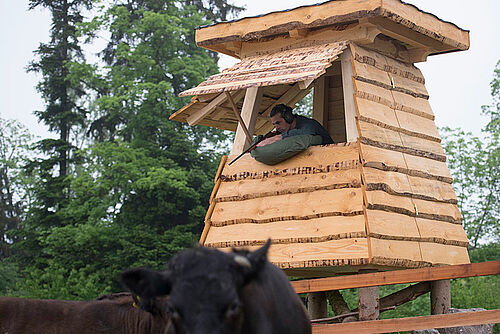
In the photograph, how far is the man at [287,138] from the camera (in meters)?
9.42

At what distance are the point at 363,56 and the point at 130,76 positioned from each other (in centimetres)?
2304

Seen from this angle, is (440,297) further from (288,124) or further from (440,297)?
(288,124)

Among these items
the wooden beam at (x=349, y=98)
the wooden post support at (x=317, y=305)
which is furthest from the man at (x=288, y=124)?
the wooden post support at (x=317, y=305)

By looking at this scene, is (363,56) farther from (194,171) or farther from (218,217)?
(194,171)

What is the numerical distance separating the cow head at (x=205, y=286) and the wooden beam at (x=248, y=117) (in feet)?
21.3

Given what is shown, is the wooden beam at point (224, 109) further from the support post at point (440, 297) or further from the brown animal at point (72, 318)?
the brown animal at point (72, 318)

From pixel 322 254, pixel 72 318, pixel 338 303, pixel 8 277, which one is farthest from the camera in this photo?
pixel 8 277

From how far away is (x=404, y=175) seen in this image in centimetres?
952

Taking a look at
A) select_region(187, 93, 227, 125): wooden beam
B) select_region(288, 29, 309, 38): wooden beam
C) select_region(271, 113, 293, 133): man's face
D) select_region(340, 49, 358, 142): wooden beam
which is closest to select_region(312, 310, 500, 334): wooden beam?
select_region(340, 49, 358, 142): wooden beam

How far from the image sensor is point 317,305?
11.8 metres

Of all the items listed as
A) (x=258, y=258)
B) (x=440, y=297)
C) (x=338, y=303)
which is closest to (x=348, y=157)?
(x=440, y=297)

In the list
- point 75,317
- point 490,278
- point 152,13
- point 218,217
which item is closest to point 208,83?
point 218,217

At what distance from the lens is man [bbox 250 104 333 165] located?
942 centimetres

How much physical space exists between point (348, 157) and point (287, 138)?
0.90 m
